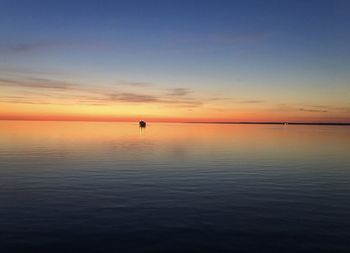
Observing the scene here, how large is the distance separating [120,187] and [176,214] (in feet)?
33.7

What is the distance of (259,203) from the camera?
25234 millimetres

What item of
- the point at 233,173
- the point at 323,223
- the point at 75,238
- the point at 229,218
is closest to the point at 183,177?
the point at 233,173

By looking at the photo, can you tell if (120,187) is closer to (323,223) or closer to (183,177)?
(183,177)

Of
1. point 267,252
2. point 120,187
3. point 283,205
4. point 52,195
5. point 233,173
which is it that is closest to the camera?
point 267,252

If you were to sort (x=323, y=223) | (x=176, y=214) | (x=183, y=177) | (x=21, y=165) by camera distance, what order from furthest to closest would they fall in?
1. (x=21, y=165)
2. (x=183, y=177)
3. (x=176, y=214)
4. (x=323, y=223)

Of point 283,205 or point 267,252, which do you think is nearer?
point 267,252

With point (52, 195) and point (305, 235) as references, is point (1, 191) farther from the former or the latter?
point (305, 235)

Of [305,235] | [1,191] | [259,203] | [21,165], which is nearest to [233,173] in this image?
[259,203]

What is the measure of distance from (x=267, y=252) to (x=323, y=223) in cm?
658

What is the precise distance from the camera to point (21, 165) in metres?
44.2

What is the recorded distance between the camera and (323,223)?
20453mm

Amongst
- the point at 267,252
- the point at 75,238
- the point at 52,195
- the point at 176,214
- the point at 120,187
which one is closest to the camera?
the point at 267,252

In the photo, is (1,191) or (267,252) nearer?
(267,252)

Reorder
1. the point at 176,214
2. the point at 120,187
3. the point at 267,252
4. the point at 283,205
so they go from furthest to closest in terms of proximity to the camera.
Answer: the point at 120,187, the point at 283,205, the point at 176,214, the point at 267,252
